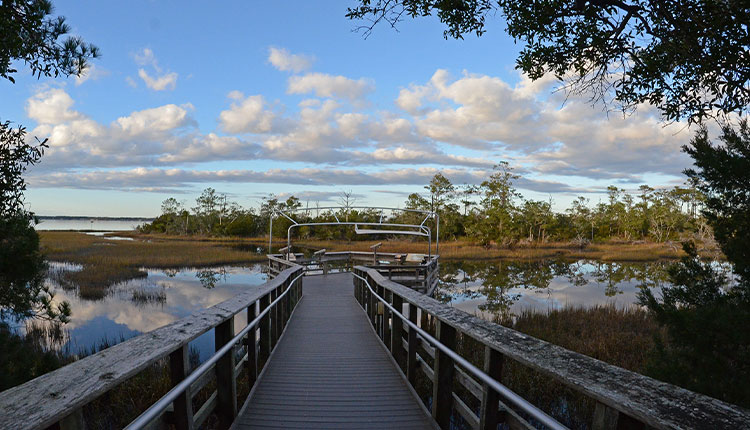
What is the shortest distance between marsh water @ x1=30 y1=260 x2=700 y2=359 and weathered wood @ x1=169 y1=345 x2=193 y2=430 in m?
6.85

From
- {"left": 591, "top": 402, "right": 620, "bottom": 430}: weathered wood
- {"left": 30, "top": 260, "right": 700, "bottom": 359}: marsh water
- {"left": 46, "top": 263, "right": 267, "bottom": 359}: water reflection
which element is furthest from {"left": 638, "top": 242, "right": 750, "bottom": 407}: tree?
{"left": 46, "top": 263, "right": 267, "bottom": 359}: water reflection

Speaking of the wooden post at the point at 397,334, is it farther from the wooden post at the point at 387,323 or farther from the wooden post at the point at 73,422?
the wooden post at the point at 73,422

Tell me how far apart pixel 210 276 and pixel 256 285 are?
13374 millimetres

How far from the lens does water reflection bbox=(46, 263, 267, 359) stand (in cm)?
1174

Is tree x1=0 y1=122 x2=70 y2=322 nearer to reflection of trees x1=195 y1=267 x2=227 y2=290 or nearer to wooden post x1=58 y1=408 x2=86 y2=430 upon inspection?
wooden post x1=58 y1=408 x2=86 y2=430

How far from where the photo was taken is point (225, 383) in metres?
3.32

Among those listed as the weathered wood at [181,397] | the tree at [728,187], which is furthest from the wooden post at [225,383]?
the tree at [728,187]

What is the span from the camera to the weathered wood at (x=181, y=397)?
2465mm

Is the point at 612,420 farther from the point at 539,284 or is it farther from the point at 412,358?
the point at 539,284

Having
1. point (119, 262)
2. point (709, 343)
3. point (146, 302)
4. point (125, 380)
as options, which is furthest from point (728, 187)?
point (119, 262)

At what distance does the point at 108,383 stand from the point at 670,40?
6.59m

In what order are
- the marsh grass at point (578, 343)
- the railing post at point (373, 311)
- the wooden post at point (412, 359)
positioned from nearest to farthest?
1. the wooden post at point (412, 359)
2. the marsh grass at point (578, 343)
3. the railing post at point (373, 311)

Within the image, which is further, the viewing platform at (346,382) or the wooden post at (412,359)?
the wooden post at (412,359)

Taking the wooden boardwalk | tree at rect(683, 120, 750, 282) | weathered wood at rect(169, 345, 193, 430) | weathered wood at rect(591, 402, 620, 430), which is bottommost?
the wooden boardwalk
